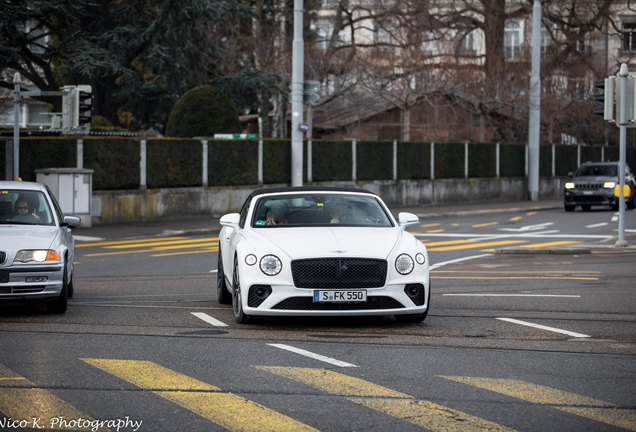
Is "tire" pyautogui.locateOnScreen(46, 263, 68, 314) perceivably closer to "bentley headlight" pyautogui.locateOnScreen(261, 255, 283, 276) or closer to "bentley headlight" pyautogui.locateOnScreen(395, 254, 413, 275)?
"bentley headlight" pyautogui.locateOnScreen(261, 255, 283, 276)

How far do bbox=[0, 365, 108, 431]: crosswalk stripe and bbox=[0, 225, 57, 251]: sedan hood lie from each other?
3056 mm

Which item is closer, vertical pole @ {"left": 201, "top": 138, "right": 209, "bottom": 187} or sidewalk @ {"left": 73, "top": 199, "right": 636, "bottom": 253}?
sidewalk @ {"left": 73, "top": 199, "right": 636, "bottom": 253}

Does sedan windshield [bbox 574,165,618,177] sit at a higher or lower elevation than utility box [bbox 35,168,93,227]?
higher

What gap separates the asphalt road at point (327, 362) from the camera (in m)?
5.31

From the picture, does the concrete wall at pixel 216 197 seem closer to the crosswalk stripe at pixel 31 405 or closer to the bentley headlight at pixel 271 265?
the bentley headlight at pixel 271 265

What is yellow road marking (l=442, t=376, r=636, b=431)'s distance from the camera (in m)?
5.27

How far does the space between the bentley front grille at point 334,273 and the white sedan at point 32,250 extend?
105 inches

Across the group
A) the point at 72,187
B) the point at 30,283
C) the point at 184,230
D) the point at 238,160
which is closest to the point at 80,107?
the point at 72,187

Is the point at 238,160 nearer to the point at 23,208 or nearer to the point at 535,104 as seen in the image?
the point at 535,104

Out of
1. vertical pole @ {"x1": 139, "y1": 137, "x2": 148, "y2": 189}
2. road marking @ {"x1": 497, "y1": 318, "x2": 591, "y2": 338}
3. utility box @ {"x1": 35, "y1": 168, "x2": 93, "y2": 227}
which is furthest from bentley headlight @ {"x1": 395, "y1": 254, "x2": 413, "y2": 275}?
vertical pole @ {"x1": 139, "y1": 137, "x2": 148, "y2": 189}

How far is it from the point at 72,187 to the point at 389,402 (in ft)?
60.8

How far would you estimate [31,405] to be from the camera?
547 centimetres

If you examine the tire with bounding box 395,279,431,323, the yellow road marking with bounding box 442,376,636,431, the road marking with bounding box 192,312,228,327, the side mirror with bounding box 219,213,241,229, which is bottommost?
the yellow road marking with bounding box 442,376,636,431

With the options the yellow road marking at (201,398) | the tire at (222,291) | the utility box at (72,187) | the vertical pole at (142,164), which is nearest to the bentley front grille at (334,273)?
the yellow road marking at (201,398)
